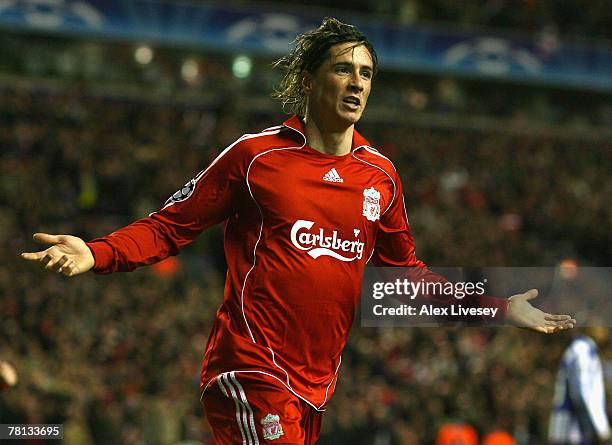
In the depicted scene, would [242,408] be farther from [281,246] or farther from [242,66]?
[242,66]

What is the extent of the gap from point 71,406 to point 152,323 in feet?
9.99

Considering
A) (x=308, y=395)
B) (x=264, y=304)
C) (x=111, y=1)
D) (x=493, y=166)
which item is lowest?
(x=308, y=395)

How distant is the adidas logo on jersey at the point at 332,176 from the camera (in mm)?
4398

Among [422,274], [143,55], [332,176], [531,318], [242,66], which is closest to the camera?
[332,176]

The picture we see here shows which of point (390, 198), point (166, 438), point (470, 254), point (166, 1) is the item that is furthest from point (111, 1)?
point (390, 198)

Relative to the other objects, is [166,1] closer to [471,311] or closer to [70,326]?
[70,326]

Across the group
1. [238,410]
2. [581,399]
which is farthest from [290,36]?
[238,410]

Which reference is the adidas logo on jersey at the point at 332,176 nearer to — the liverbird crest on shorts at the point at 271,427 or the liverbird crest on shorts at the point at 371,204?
the liverbird crest on shorts at the point at 371,204

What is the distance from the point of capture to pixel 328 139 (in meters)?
4.50

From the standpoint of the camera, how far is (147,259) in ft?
13.7

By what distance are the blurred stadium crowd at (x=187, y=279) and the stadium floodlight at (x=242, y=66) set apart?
1.23 metres

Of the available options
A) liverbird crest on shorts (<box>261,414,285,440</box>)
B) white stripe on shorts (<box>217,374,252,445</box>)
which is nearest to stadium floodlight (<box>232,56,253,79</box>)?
white stripe on shorts (<box>217,374,252,445</box>)

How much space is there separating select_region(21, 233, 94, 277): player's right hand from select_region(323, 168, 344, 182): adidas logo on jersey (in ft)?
3.49

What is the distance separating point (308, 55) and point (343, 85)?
0.29 meters
